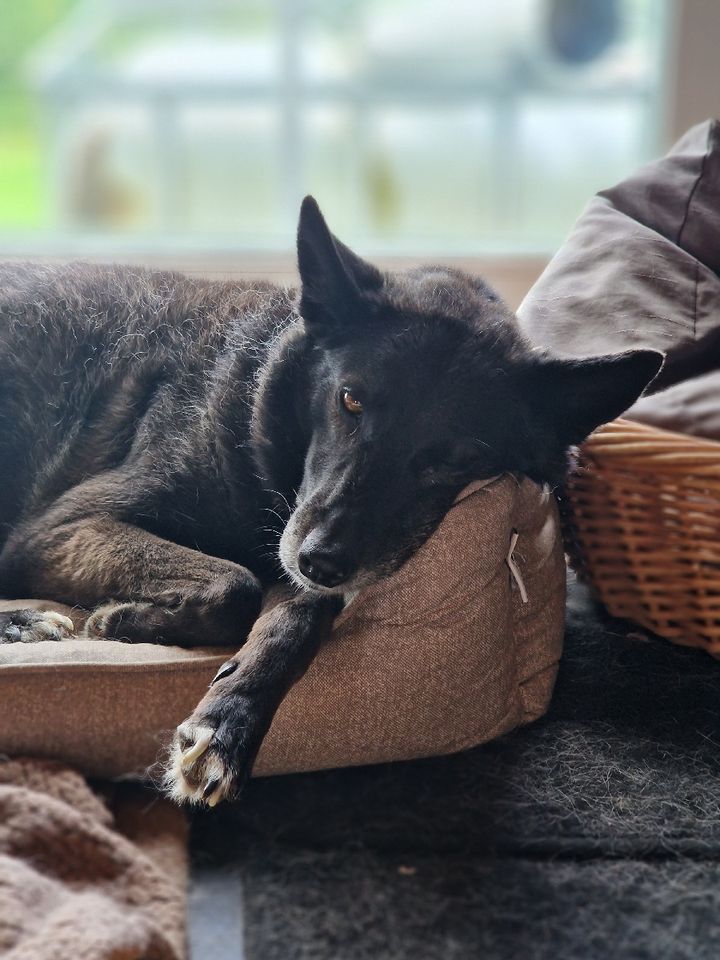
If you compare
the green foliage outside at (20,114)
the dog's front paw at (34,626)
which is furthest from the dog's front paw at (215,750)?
the green foliage outside at (20,114)

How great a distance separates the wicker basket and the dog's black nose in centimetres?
63

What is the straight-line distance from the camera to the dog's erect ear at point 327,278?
173cm

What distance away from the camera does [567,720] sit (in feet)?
5.87

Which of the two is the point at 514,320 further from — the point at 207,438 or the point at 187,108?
the point at 187,108

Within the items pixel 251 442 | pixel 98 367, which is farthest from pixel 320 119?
pixel 251 442

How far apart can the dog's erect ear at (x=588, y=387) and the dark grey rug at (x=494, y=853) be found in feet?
1.71

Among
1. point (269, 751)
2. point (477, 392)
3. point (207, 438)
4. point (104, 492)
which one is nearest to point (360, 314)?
point (477, 392)

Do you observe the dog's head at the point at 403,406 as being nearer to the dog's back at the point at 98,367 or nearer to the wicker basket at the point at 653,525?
the wicker basket at the point at 653,525

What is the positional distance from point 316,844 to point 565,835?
1.19 feet

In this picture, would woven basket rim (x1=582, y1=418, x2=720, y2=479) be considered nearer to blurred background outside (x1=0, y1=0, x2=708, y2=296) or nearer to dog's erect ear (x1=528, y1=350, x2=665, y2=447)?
dog's erect ear (x1=528, y1=350, x2=665, y2=447)

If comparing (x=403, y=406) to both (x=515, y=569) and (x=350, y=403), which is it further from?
(x=515, y=569)

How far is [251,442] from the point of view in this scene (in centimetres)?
192

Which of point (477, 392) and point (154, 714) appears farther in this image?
point (477, 392)

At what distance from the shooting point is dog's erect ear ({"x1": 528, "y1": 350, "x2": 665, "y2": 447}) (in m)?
1.68
